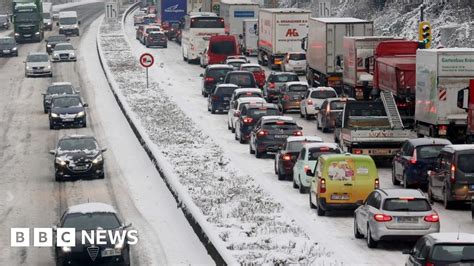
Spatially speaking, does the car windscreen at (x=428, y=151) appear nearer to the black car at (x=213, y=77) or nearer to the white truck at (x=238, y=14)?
the black car at (x=213, y=77)

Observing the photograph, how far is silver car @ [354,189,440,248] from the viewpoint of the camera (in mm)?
27531

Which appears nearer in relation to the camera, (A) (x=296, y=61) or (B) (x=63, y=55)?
(A) (x=296, y=61)

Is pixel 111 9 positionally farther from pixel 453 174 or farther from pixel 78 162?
pixel 453 174

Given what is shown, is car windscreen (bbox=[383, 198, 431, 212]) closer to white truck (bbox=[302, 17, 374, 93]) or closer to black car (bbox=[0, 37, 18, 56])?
white truck (bbox=[302, 17, 374, 93])

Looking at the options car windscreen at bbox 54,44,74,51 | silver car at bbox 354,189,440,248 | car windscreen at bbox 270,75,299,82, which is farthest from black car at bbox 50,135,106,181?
car windscreen at bbox 54,44,74,51

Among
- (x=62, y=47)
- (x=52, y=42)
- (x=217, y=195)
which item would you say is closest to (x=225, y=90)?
(x=217, y=195)

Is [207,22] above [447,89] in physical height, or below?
below

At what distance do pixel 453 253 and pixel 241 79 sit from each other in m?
41.9

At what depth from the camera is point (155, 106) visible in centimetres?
6212

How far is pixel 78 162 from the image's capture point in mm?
40500

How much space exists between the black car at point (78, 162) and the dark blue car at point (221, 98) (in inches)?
706

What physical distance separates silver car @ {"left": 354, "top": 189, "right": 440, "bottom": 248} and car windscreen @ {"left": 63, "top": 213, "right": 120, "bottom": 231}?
5218mm

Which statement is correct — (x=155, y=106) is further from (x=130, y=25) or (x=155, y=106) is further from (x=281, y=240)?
A: (x=130, y=25)

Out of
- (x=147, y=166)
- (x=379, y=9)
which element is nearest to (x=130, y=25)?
(x=379, y=9)
